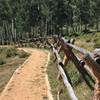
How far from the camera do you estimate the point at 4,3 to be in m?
100

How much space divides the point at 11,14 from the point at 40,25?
812 centimetres

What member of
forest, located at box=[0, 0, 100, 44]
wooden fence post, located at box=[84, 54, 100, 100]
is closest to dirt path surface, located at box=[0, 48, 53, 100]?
wooden fence post, located at box=[84, 54, 100, 100]

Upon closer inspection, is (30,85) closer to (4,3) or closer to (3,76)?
(3,76)

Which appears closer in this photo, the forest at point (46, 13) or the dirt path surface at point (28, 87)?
the dirt path surface at point (28, 87)

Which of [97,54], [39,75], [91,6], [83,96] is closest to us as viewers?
[97,54]

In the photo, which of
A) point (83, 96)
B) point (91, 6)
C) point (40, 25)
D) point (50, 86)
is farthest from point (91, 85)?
point (40, 25)

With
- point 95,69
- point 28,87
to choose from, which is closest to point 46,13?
point 28,87

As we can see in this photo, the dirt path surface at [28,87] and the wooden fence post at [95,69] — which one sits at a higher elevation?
the wooden fence post at [95,69]

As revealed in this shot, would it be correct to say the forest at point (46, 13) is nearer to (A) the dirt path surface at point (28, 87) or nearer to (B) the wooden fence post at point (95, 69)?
(A) the dirt path surface at point (28, 87)

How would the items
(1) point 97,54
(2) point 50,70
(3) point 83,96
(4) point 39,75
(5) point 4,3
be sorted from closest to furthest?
(1) point 97,54
(3) point 83,96
(4) point 39,75
(2) point 50,70
(5) point 4,3

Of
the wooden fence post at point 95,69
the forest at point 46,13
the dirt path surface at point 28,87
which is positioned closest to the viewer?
the wooden fence post at point 95,69

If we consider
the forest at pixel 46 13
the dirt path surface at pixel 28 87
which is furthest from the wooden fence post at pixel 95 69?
the forest at pixel 46 13

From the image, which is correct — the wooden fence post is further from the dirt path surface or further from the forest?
the forest

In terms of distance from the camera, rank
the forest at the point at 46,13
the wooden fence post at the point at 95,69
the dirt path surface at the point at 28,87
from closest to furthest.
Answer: the wooden fence post at the point at 95,69, the dirt path surface at the point at 28,87, the forest at the point at 46,13
